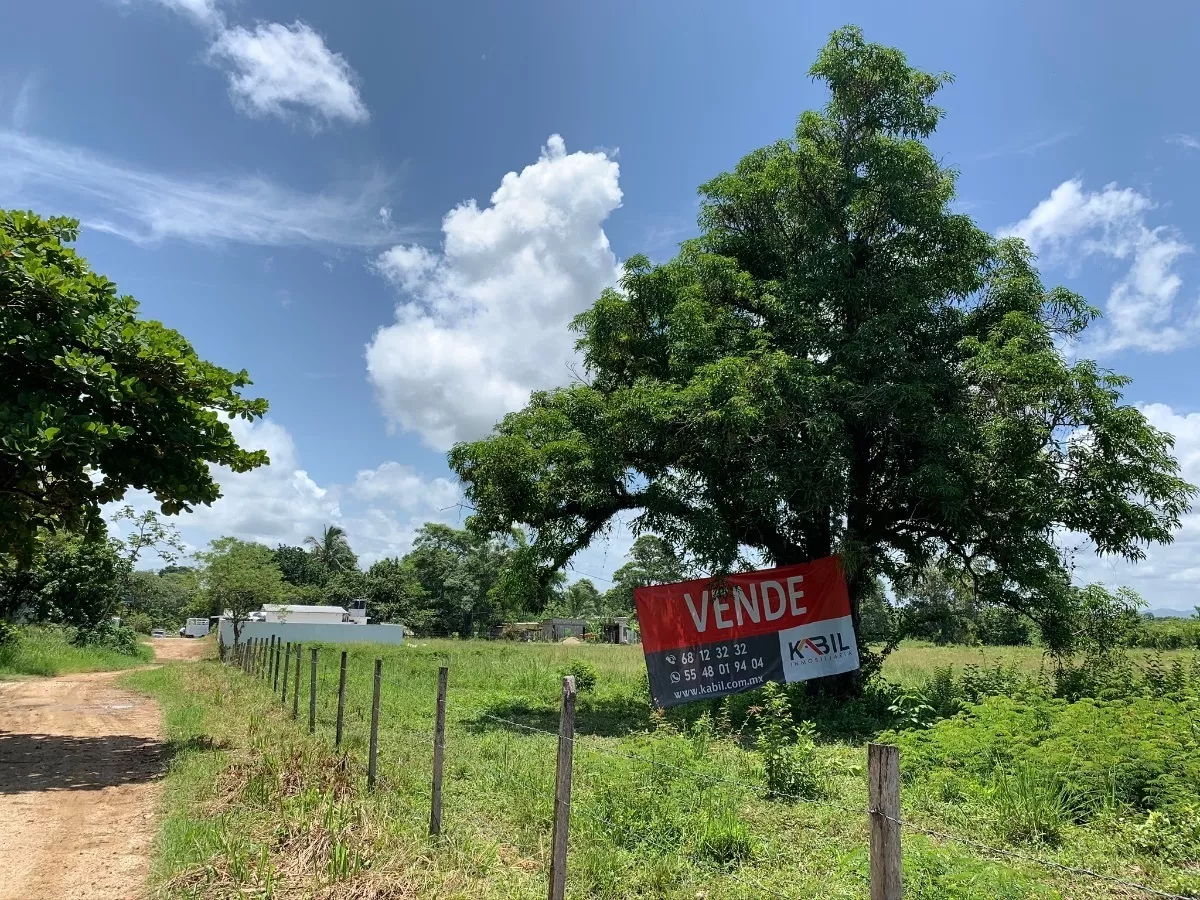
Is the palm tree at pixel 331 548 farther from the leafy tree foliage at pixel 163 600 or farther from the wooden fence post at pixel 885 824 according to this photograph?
the wooden fence post at pixel 885 824

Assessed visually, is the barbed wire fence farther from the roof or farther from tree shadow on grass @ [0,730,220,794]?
the roof

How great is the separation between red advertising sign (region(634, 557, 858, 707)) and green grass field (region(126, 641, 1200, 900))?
2.40m

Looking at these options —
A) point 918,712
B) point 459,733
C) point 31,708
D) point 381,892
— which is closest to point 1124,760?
point 918,712

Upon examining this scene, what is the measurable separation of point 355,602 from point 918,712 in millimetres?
61532

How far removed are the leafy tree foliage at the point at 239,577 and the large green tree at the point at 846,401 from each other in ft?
112

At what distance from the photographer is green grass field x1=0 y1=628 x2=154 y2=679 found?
22.1 meters

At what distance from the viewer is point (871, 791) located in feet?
8.72

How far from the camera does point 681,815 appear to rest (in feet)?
19.6

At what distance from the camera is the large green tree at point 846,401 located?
10.9 metres

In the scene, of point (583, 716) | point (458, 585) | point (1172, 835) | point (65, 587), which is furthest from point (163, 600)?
point (1172, 835)

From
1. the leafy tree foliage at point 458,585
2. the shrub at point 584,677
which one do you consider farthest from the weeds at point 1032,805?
the leafy tree foliage at point 458,585

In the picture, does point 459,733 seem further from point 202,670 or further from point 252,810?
point 202,670

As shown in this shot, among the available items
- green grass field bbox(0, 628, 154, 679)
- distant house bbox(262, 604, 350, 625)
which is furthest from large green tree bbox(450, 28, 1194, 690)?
distant house bbox(262, 604, 350, 625)

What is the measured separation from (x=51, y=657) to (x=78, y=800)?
2101 centimetres
